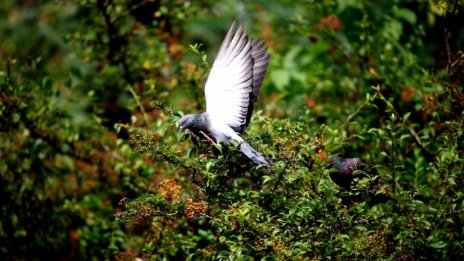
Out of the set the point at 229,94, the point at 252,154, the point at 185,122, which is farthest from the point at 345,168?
the point at 185,122

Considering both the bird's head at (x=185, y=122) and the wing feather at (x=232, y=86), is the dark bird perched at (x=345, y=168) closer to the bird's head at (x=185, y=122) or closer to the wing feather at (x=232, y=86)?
the wing feather at (x=232, y=86)

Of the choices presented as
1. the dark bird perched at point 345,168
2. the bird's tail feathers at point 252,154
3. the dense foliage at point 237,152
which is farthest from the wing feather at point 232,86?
the dark bird perched at point 345,168

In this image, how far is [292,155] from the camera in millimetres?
3463

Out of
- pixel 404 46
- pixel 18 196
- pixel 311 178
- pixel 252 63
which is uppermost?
pixel 252 63

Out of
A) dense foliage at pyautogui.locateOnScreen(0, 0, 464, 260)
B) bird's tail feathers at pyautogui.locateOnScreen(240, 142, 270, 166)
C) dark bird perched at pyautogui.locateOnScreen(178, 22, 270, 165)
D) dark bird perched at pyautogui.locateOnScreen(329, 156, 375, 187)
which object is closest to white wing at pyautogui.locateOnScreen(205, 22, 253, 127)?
dark bird perched at pyautogui.locateOnScreen(178, 22, 270, 165)

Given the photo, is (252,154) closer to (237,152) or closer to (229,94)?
(237,152)

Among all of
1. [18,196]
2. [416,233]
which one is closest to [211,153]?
[416,233]

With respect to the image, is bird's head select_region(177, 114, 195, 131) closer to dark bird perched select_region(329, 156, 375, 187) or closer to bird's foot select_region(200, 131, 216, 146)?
bird's foot select_region(200, 131, 216, 146)

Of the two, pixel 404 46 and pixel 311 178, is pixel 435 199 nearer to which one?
pixel 311 178

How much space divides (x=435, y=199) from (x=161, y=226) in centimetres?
158

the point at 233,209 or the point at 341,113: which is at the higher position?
the point at 233,209

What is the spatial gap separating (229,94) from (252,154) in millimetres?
446

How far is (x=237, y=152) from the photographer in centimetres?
369

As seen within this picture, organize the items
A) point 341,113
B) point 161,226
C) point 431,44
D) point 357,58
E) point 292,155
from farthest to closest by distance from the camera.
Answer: point 431,44 → point 357,58 → point 341,113 → point 161,226 → point 292,155
